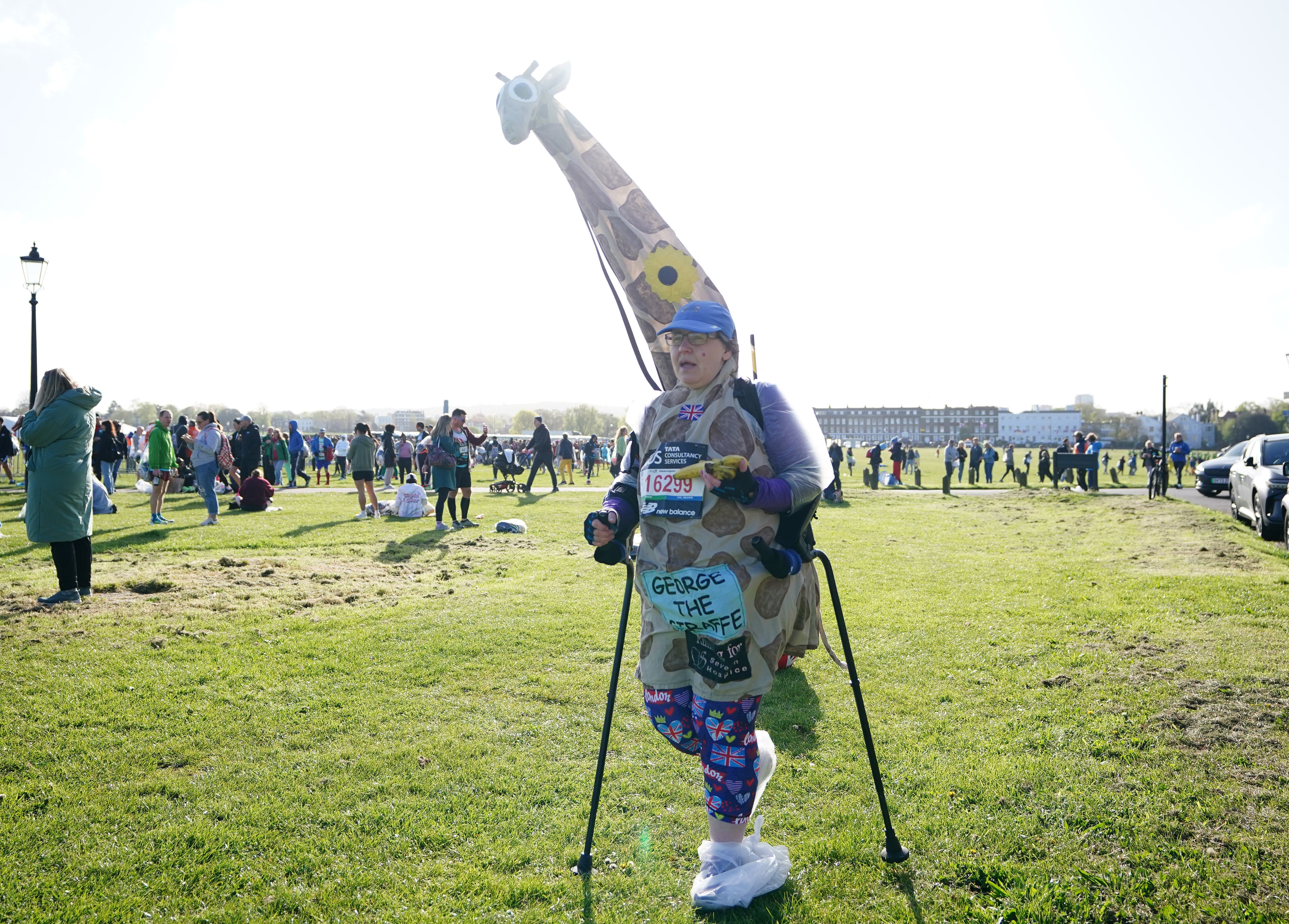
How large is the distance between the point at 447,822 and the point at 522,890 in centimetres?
74

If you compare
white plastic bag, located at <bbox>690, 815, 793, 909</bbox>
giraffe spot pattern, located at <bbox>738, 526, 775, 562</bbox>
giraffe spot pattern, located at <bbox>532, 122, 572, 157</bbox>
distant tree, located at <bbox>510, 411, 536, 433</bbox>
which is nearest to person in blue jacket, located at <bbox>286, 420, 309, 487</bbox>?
giraffe spot pattern, located at <bbox>532, 122, 572, 157</bbox>

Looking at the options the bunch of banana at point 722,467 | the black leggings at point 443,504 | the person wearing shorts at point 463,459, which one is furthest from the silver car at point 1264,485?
the black leggings at point 443,504

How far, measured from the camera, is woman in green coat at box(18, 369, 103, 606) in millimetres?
7387

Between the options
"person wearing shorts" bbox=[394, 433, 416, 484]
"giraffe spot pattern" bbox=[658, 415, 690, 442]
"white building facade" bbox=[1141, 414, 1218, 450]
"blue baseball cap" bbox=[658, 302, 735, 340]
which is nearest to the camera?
"blue baseball cap" bbox=[658, 302, 735, 340]

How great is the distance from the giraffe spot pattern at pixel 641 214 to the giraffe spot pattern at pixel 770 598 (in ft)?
9.93

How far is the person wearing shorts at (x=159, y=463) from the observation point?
45.8 feet

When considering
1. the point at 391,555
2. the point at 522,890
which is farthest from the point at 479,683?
the point at 391,555

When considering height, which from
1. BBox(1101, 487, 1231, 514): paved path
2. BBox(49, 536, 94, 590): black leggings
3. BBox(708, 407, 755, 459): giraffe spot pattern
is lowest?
BBox(1101, 487, 1231, 514): paved path

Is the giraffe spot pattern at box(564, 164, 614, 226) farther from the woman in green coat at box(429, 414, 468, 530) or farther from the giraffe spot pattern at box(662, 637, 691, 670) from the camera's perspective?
the woman in green coat at box(429, 414, 468, 530)

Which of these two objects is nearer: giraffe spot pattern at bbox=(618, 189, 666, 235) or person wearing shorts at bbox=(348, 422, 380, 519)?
giraffe spot pattern at bbox=(618, 189, 666, 235)

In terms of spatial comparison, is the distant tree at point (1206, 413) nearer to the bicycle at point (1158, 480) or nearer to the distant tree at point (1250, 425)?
the distant tree at point (1250, 425)

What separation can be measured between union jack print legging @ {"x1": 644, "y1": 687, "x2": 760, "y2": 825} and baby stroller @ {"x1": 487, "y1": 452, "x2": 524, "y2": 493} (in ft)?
65.0

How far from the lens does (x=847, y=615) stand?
25.4 ft

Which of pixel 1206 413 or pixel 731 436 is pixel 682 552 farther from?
pixel 1206 413
